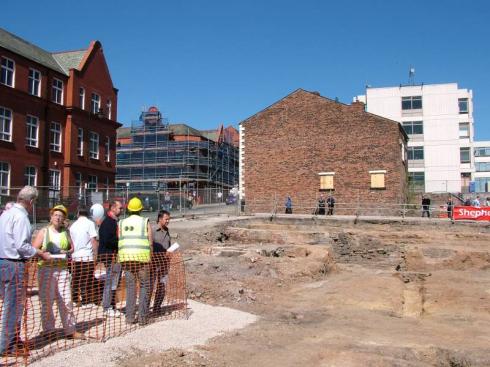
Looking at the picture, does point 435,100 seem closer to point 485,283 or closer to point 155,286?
point 485,283

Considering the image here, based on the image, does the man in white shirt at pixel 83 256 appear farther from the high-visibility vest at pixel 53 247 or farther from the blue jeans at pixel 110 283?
the high-visibility vest at pixel 53 247

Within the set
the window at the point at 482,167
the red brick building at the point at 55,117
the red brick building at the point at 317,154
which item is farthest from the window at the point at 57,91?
the window at the point at 482,167

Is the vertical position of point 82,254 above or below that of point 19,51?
below

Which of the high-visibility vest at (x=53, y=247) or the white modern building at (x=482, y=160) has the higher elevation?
the white modern building at (x=482, y=160)

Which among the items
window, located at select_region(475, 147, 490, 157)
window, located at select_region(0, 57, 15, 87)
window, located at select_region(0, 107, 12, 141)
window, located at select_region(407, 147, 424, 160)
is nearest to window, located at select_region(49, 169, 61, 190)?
window, located at select_region(0, 107, 12, 141)

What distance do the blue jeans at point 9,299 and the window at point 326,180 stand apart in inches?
1125

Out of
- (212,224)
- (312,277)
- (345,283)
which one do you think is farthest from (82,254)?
(212,224)

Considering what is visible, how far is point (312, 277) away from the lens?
14656 millimetres

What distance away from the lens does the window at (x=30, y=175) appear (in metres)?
28.2

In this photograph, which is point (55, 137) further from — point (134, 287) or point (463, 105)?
point (463, 105)

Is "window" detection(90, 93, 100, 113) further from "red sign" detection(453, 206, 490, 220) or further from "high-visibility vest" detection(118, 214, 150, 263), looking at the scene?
"high-visibility vest" detection(118, 214, 150, 263)

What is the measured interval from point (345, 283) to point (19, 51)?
2460 cm

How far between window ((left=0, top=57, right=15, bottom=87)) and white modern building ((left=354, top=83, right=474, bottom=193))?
40391mm

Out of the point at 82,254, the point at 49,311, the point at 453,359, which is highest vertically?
the point at 82,254
